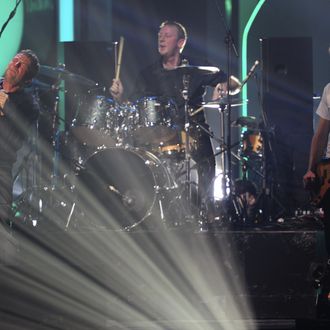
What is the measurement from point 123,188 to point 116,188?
68 millimetres

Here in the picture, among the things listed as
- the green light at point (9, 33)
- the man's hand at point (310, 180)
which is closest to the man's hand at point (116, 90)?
the green light at point (9, 33)

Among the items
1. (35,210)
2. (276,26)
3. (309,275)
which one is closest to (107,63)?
(35,210)

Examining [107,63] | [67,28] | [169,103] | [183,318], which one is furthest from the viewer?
[67,28]

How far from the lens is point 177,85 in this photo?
7180 millimetres

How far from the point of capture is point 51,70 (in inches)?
272

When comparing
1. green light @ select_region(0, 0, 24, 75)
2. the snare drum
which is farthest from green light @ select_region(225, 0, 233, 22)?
the snare drum

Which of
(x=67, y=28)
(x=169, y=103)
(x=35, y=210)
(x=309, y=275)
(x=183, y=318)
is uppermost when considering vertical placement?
(x=67, y=28)

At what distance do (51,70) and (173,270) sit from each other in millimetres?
2887

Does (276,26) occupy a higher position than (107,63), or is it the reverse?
(276,26)

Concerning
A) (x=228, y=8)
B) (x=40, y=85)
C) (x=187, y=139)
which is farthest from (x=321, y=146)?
(x=228, y=8)

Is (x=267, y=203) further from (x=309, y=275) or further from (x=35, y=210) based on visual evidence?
(x=309, y=275)

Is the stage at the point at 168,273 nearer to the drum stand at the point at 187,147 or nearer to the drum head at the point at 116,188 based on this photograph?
the drum head at the point at 116,188

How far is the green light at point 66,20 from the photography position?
9.08 meters

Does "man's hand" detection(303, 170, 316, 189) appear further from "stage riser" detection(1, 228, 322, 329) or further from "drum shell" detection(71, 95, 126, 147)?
"drum shell" detection(71, 95, 126, 147)
